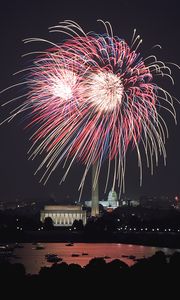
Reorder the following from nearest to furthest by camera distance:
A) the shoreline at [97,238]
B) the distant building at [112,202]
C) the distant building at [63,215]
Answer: the shoreline at [97,238]
the distant building at [63,215]
the distant building at [112,202]

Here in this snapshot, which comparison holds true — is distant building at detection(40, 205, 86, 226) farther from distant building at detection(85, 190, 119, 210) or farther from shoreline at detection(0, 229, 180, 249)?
distant building at detection(85, 190, 119, 210)

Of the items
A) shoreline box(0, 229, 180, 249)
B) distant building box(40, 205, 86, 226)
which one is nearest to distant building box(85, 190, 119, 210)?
distant building box(40, 205, 86, 226)

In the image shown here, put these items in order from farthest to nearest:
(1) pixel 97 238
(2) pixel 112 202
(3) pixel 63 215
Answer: (2) pixel 112 202 → (3) pixel 63 215 → (1) pixel 97 238

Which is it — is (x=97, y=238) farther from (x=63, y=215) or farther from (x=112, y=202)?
(x=112, y=202)

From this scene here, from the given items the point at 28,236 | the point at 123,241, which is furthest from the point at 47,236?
the point at 123,241

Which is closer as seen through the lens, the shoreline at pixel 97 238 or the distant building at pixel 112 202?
the shoreline at pixel 97 238

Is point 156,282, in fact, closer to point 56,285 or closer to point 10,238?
point 56,285

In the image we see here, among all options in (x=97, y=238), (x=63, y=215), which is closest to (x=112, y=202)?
(x=63, y=215)

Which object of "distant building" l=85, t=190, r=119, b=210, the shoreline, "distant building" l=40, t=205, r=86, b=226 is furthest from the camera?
"distant building" l=85, t=190, r=119, b=210

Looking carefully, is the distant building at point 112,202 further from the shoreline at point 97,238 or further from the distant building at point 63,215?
the shoreline at point 97,238

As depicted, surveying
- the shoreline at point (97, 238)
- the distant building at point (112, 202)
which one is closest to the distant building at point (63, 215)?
the shoreline at point (97, 238)

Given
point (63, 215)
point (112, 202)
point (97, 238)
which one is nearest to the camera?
point (97, 238)
